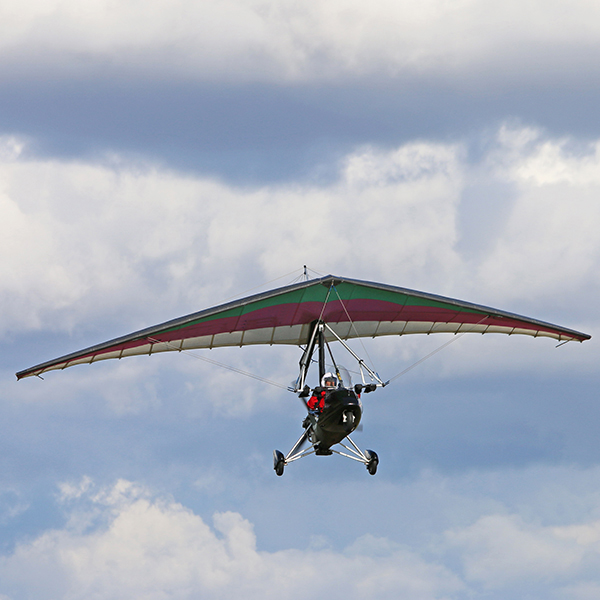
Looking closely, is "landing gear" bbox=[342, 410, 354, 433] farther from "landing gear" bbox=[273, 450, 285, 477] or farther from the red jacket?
"landing gear" bbox=[273, 450, 285, 477]

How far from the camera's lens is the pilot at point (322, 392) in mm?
29984

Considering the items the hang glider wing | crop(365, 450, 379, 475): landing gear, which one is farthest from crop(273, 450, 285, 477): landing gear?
the hang glider wing

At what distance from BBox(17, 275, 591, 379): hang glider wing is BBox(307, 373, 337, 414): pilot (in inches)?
Answer: 126

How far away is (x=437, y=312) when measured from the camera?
36.4 metres

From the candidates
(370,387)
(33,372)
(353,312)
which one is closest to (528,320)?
(353,312)

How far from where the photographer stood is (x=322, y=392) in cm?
3014

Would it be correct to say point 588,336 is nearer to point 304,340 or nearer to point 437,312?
point 437,312

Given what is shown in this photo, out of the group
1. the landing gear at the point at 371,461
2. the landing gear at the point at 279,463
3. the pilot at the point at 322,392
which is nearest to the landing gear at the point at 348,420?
the pilot at the point at 322,392

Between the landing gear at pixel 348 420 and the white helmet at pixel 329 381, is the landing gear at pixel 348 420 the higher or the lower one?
the lower one

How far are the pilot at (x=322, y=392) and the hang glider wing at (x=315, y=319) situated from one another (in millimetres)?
3194

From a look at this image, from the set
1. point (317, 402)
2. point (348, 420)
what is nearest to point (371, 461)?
point (317, 402)

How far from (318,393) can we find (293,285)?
11.9ft

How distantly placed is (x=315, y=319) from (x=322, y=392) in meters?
5.53

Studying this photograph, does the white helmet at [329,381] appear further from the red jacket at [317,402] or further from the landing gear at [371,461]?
the landing gear at [371,461]
